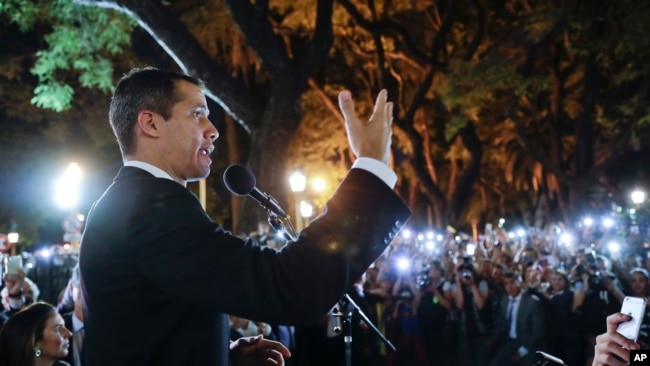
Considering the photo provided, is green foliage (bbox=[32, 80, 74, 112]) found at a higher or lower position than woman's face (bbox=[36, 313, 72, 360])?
higher

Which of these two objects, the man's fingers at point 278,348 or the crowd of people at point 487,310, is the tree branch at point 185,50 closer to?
the crowd of people at point 487,310

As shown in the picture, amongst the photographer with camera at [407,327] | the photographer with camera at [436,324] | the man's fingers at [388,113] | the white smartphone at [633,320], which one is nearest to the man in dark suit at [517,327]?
the photographer with camera at [436,324]

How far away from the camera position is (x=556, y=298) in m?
9.95

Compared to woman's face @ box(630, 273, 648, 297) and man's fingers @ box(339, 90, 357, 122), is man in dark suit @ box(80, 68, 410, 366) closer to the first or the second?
man's fingers @ box(339, 90, 357, 122)

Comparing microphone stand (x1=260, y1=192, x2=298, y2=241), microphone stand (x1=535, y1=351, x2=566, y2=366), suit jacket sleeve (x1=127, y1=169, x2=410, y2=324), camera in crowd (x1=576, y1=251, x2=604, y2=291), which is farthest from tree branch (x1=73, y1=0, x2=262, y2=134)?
suit jacket sleeve (x1=127, y1=169, x2=410, y2=324)

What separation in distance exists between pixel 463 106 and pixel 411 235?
4.91 metres

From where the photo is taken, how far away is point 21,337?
502 centimetres

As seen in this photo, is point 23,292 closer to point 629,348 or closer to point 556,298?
point 556,298

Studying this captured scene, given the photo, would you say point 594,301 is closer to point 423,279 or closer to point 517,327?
point 517,327

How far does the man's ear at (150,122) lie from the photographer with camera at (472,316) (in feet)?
31.7

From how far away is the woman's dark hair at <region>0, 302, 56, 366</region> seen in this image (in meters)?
4.98

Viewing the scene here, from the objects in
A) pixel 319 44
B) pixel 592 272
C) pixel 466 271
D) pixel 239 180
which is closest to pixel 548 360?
pixel 239 180

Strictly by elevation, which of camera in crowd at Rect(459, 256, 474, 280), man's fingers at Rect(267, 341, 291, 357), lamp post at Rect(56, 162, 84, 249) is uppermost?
lamp post at Rect(56, 162, 84, 249)

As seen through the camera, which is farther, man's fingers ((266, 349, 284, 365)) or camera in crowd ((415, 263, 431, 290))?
camera in crowd ((415, 263, 431, 290))
